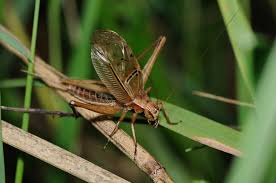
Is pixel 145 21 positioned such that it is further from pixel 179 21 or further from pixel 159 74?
pixel 179 21

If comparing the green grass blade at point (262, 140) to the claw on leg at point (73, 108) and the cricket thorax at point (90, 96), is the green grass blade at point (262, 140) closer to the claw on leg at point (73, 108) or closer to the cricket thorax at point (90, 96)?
the claw on leg at point (73, 108)

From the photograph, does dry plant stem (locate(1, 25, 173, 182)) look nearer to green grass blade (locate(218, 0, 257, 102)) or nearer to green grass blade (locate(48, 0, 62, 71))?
green grass blade (locate(48, 0, 62, 71))

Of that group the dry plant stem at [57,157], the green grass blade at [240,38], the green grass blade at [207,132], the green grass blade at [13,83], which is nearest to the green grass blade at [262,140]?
the dry plant stem at [57,157]

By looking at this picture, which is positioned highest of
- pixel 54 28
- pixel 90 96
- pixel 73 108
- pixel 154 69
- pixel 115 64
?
pixel 54 28

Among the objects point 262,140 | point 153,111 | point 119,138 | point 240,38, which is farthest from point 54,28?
point 262,140

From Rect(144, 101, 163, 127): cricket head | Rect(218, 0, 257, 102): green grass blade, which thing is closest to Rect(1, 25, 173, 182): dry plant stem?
Rect(144, 101, 163, 127): cricket head

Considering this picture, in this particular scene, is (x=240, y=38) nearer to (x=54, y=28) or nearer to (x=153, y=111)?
(x=153, y=111)
